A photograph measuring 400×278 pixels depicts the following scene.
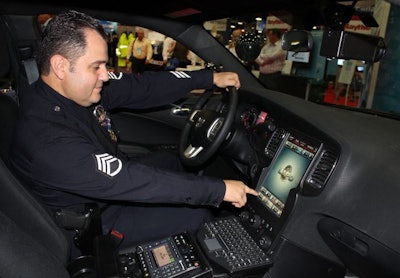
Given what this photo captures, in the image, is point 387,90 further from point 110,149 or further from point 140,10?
point 110,149

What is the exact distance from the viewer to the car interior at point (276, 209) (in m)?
1.13

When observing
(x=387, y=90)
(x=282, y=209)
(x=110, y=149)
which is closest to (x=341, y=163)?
(x=282, y=209)

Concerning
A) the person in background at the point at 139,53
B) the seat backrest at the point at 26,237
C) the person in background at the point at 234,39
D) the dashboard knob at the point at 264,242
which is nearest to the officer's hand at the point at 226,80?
the person in background at the point at 234,39

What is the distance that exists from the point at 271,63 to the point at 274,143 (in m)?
1.07

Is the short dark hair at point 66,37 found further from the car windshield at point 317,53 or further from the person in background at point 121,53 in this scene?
the person in background at point 121,53

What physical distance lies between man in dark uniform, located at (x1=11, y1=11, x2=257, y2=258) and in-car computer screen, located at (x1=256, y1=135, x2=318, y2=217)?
0.11 m

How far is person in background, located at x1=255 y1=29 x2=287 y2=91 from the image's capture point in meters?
2.31

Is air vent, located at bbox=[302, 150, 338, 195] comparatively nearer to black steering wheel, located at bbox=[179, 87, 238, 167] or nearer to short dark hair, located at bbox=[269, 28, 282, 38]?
black steering wheel, located at bbox=[179, 87, 238, 167]

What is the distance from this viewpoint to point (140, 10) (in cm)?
201

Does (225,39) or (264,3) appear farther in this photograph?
(225,39)

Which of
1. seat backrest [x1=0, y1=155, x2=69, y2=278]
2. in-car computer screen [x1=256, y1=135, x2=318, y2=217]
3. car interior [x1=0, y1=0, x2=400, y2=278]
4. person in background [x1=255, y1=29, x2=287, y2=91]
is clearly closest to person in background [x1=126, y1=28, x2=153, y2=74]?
person in background [x1=255, y1=29, x2=287, y2=91]

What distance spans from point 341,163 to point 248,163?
0.55 metres

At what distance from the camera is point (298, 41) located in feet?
5.11

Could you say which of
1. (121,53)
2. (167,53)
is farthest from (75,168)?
(121,53)
